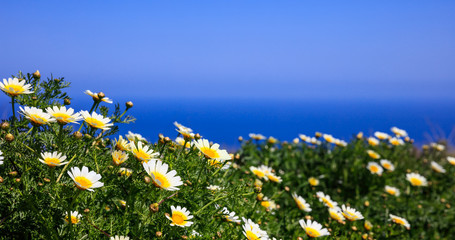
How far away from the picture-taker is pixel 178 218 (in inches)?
66.6

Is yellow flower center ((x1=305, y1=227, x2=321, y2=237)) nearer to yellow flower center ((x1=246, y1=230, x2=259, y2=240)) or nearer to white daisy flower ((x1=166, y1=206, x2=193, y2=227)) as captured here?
yellow flower center ((x1=246, y1=230, x2=259, y2=240))

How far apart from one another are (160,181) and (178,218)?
0.86ft

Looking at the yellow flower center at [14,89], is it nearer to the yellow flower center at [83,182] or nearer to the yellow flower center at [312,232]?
the yellow flower center at [83,182]

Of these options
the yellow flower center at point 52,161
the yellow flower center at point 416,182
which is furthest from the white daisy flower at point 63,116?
the yellow flower center at point 416,182

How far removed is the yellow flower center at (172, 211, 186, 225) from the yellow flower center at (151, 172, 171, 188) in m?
0.21

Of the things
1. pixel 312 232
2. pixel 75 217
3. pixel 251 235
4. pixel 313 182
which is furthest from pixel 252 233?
pixel 313 182

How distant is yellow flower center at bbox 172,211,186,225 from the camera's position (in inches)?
65.7

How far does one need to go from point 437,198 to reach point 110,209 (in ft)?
14.5

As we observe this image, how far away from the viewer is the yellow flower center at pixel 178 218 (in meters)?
1.67

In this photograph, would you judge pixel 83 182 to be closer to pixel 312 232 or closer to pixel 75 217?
pixel 75 217

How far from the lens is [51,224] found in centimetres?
162

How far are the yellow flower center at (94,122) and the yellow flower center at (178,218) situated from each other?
54 centimetres

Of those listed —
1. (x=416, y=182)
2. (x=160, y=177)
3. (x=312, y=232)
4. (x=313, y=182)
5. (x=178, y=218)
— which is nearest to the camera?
(x=160, y=177)

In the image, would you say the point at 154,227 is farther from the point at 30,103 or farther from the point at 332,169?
the point at 332,169
